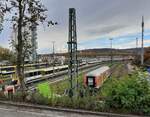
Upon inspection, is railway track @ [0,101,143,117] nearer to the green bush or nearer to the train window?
the green bush

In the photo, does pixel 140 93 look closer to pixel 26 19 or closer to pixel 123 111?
pixel 123 111

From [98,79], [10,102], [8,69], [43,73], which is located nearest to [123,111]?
[10,102]

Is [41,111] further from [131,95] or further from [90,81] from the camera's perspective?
[90,81]

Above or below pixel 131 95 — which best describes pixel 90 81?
below

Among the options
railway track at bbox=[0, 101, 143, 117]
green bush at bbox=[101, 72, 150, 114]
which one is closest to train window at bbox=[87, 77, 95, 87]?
railway track at bbox=[0, 101, 143, 117]

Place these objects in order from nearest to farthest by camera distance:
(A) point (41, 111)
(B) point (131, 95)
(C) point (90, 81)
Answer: (B) point (131, 95) → (A) point (41, 111) → (C) point (90, 81)

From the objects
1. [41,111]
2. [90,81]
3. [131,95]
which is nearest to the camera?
[131,95]

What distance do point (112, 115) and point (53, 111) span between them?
66.5 inches

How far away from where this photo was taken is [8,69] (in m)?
57.2

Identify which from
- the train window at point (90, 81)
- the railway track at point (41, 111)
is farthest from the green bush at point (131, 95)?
the train window at point (90, 81)

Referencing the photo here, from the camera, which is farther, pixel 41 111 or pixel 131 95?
pixel 41 111

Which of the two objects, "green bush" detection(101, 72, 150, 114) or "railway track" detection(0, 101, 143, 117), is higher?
"green bush" detection(101, 72, 150, 114)

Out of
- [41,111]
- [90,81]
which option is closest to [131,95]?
[41,111]

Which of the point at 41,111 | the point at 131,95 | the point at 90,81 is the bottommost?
the point at 90,81
